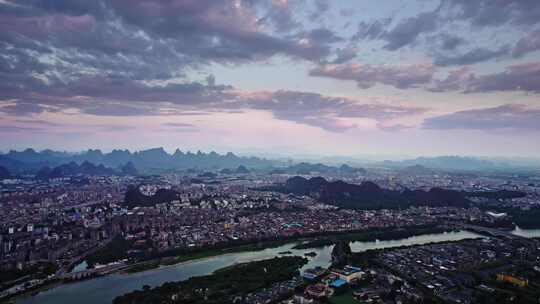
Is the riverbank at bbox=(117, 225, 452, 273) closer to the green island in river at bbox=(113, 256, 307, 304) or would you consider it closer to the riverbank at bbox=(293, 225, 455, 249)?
the riverbank at bbox=(293, 225, 455, 249)

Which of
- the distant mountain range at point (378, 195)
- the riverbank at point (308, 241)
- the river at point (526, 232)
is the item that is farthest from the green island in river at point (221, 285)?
the distant mountain range at point (378, 195)

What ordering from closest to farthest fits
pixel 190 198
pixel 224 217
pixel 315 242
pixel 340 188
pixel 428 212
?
1. pixel 315 242
2. pixel 224 217
3. pixel 428 212
4. pixel 190 198
5. pixel 340 188

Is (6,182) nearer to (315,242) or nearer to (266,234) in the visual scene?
(266,234)

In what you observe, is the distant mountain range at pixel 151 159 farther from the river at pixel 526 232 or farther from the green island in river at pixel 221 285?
the green island in river at pixel 221 285

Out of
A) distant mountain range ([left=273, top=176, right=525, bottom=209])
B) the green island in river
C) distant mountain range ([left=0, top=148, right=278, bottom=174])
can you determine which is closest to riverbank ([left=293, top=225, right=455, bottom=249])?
the green island in river

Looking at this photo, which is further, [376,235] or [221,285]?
[376,235]

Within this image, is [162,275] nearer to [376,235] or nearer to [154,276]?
[154,276]

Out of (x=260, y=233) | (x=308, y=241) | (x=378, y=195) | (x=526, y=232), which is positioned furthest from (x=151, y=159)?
(x=526, y=232)

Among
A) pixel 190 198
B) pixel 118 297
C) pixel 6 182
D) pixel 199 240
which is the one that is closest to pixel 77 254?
pixel 199 240
